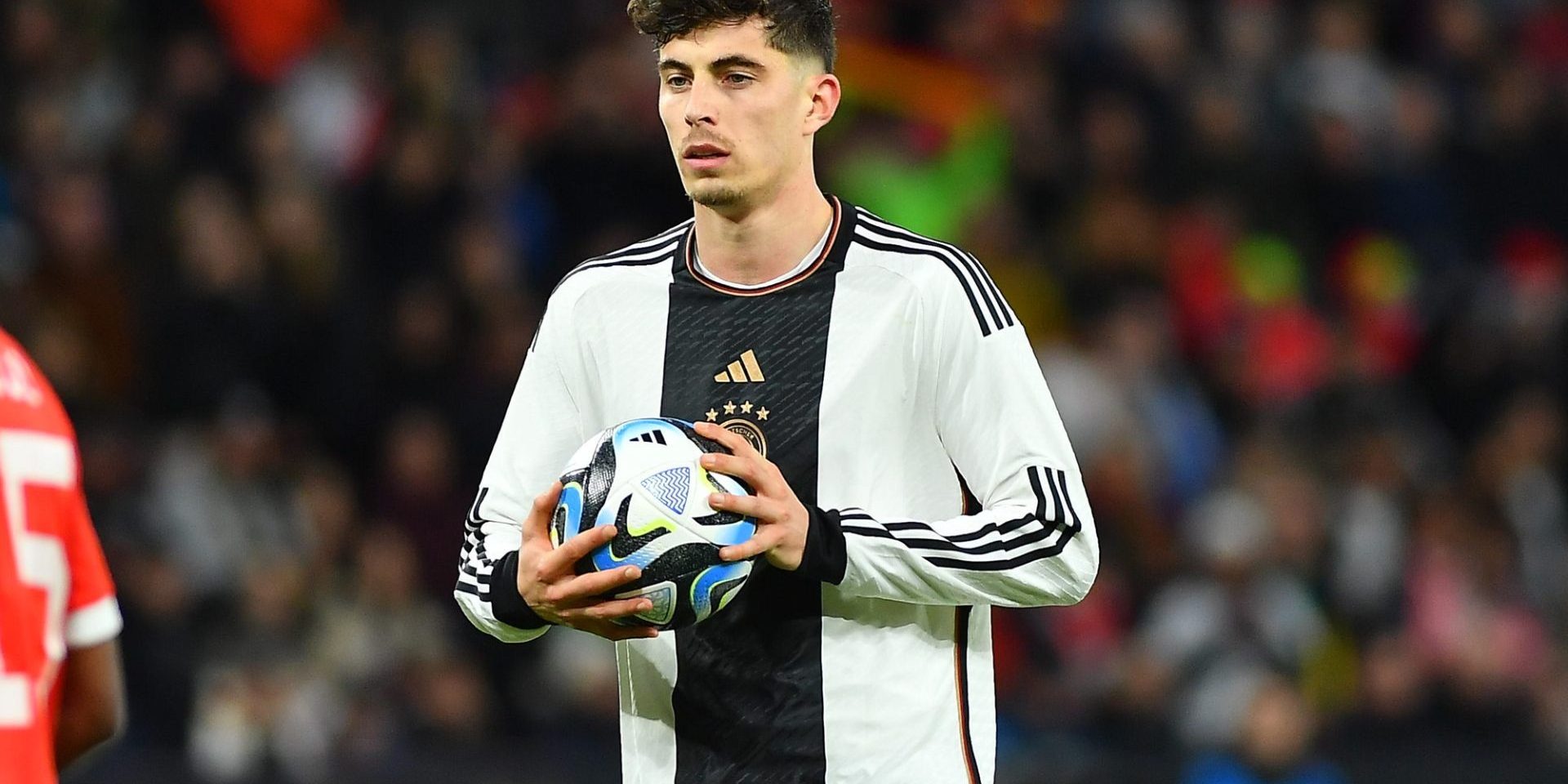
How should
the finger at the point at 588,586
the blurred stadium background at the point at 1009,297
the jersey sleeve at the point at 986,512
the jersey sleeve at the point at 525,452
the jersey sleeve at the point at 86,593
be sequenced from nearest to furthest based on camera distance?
1. the jersey sleeve at the point at 86,593
2. the finger at the point at 588,586
3. the jersey sleeve at the point at 986,512
4. the jersey sleeve at the point at 525,452
5. the blurred stadium background at the point at 1009,297

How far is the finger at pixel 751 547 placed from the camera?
11.3 ft

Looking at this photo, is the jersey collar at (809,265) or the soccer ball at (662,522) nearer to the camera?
the soccer ball at (662,522)

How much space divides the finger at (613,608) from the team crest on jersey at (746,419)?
45cm

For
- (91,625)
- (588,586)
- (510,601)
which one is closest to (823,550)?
(588,586)

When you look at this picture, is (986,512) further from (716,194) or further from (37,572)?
(37,572)

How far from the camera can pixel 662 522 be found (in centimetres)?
346

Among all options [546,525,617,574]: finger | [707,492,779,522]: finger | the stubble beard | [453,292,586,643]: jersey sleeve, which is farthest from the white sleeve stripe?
the stubble beard

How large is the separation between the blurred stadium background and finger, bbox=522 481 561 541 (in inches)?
180

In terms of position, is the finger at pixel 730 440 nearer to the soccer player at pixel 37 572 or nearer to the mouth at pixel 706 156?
the mouth at pixel 706 156

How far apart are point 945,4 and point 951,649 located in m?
7.59

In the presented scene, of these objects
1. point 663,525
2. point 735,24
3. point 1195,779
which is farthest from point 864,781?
point 1195,779

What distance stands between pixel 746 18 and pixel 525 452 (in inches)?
34.4

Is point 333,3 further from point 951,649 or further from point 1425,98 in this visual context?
point 951,649

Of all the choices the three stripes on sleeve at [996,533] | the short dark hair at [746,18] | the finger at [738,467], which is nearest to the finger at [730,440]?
the finger at [738,467]
